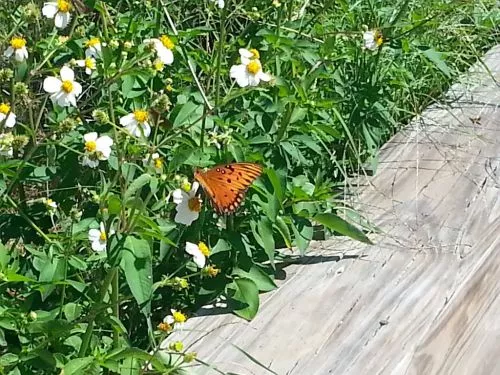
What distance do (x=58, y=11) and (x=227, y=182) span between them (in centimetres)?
39

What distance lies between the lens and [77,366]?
1.45 metres

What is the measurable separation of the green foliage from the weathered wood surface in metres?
0.05

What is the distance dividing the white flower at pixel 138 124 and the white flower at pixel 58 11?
190 mm

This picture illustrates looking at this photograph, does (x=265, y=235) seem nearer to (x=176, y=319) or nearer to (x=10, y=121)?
(x=176, y=319)

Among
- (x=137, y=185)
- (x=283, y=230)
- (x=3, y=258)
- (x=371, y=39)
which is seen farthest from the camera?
(x=371, y=39)

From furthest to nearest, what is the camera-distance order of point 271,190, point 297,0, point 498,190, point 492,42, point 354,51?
point 492,42, point 297,0, point 354,51, point 498,190, point 271,190

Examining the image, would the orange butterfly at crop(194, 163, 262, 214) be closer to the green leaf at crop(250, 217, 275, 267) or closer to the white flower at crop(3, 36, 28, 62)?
the green leaf at crop(250, 217, 275, 267)

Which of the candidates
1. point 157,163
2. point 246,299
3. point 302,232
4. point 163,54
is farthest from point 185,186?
point 302,232

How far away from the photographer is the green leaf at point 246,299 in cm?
171

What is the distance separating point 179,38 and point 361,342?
74 cm

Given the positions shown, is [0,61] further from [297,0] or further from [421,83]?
[421,83]

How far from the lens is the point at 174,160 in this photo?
1.55 meters

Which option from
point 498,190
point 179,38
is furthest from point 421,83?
point 179,38

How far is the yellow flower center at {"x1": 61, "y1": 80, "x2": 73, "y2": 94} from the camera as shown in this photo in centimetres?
152
